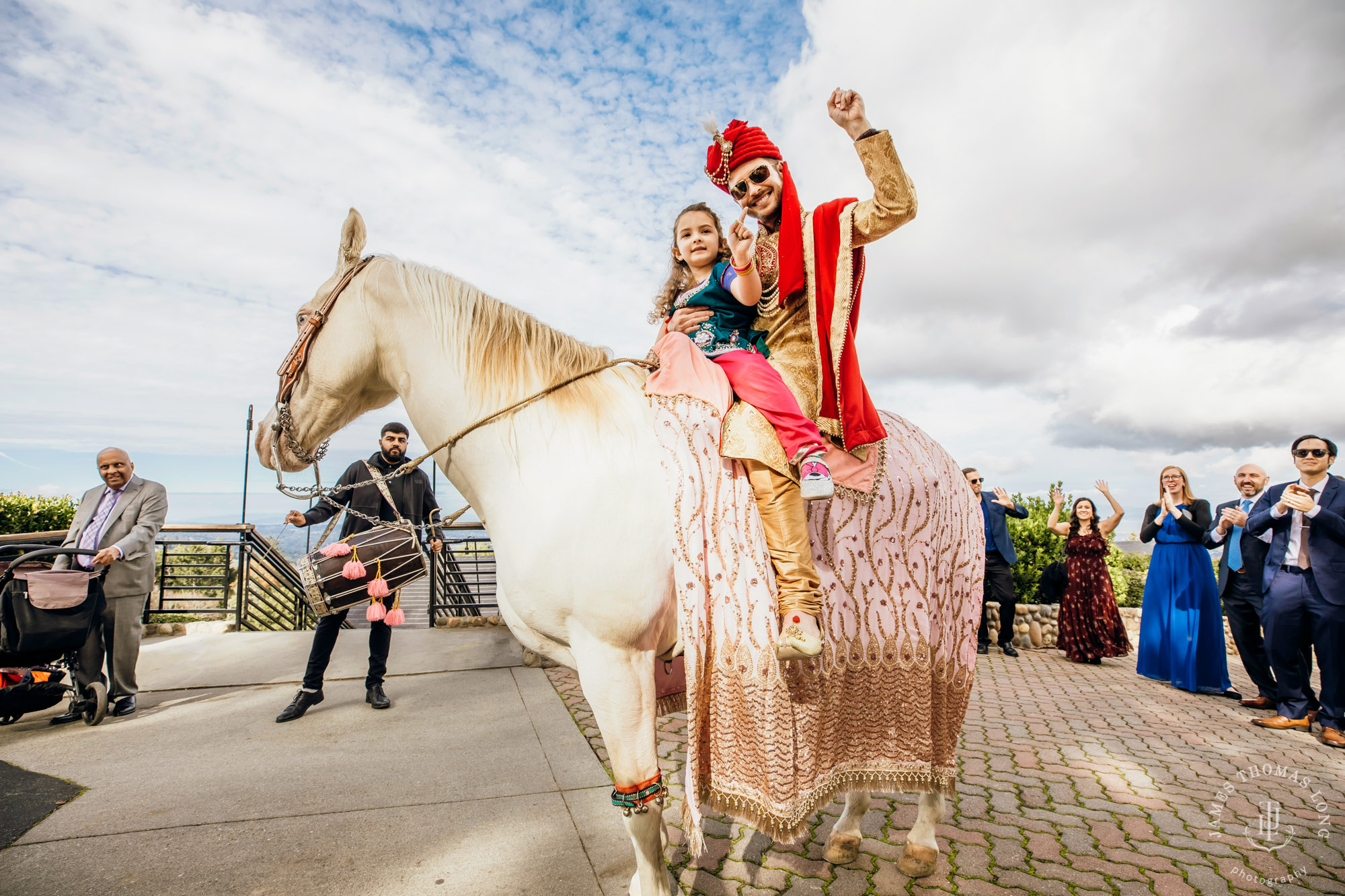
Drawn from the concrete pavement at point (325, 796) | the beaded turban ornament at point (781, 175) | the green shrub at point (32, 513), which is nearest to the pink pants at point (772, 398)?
the beaded turban ornament at point (781, 175)

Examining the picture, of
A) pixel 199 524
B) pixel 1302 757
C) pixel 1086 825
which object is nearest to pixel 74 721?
pixel 199 524

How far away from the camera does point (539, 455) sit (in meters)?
1.92

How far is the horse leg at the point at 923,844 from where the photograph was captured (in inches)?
101

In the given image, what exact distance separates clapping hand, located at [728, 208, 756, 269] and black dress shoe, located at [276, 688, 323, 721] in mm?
4623

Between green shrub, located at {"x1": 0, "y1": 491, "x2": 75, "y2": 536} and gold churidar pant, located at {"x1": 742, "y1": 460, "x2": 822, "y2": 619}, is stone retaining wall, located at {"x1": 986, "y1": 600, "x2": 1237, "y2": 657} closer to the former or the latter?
gold churidar pant, located at {"x1": 742, "y1": 460, "x2": 822, "y2": 619}

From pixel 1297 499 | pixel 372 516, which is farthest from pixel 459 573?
pixel 1297 499

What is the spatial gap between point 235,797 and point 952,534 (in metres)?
3.82

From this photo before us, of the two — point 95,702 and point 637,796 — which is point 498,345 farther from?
point 95,702

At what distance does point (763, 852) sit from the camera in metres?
2.70

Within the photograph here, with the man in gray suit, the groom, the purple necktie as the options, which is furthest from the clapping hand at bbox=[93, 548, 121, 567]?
the groom

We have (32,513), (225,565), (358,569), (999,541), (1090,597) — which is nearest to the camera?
(358,569)

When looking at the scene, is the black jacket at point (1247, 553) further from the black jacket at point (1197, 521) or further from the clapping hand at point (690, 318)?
the clapping hand at point (690, 318)

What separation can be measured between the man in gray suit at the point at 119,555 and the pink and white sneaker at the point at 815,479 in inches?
210

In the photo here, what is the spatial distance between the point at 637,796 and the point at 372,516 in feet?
11.3
